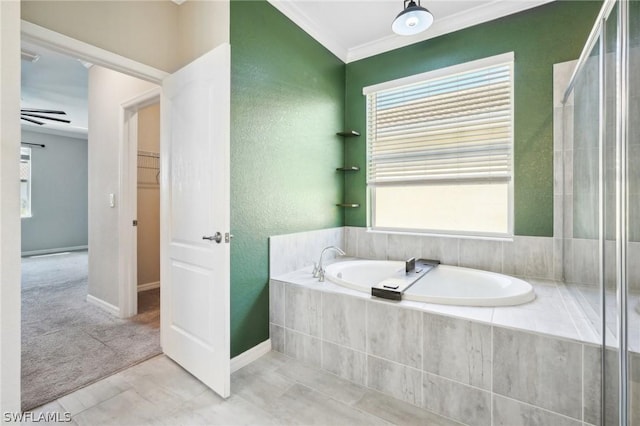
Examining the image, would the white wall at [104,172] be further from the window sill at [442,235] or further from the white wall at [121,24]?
the window sill at [442,235]

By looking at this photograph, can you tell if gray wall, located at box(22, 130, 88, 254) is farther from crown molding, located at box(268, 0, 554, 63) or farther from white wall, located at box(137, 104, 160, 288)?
crown molding, located at box(268, 0, 554, 63)

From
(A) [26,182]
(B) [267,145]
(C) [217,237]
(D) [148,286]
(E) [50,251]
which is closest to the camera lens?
(C) [217,237]

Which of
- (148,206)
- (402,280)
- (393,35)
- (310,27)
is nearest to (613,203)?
(402,280)

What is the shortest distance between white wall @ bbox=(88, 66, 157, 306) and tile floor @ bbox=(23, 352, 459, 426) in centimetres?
140

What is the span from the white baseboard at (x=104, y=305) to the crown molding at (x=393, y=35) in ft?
10.4

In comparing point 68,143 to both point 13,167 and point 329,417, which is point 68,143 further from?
point 329,417

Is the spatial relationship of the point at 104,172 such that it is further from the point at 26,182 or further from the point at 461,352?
the point at 26,182

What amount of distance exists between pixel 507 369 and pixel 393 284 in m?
0.73

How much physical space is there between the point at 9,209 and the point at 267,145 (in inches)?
59.9

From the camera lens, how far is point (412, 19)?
81.5 inches

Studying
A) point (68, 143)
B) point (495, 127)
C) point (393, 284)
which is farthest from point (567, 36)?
point (68, 143)

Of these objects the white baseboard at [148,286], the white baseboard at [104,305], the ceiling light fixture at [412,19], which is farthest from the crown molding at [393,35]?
the white baseboard at [148,286]

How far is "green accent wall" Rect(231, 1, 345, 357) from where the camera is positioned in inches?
82.4

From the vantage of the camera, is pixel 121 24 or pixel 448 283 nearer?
pixel 121 24
